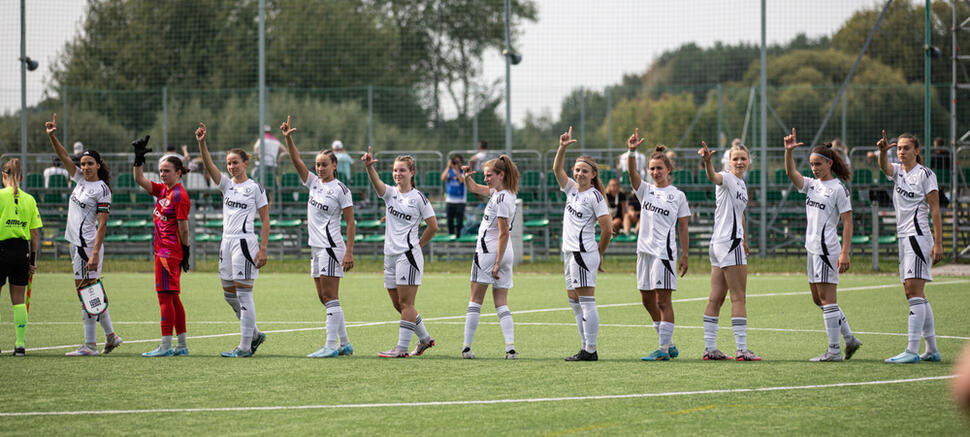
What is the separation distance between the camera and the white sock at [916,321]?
30.8 ft

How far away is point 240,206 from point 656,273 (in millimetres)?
4137

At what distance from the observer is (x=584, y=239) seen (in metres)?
9.76

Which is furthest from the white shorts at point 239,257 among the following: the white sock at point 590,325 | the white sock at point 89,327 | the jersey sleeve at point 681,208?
the jersey sleeve at point 681,208

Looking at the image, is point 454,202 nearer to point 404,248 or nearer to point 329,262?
point 329,262

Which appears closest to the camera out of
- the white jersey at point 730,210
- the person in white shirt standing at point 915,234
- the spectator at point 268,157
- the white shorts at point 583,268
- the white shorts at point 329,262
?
the person in white shirt standing at point 915,234

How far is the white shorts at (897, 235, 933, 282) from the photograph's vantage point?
9617 mm

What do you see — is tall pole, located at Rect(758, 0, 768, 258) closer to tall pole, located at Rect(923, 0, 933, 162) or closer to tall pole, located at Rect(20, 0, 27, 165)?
tall pole, located at Rect(923, 0, 933, 162)

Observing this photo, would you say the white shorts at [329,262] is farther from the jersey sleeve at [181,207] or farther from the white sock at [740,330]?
the white sock at [740,330]

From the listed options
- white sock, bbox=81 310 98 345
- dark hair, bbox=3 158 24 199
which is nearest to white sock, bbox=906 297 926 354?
white sock, bbox=81 310 98 345

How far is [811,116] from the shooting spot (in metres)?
26.9

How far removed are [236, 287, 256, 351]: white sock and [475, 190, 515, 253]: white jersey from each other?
2.29 meters

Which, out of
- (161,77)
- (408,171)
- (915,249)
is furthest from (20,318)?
(161,77)

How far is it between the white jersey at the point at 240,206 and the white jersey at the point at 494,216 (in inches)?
89.2

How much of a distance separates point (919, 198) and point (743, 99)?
18.0 m
